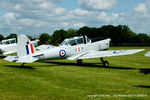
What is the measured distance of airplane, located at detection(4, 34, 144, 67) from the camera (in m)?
12.2

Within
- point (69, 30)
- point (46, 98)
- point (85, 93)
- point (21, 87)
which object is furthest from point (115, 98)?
point (69, 30)

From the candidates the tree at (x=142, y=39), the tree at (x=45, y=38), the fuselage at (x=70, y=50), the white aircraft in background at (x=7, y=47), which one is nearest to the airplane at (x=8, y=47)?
the white aircraft in background at (x=7, y=47)

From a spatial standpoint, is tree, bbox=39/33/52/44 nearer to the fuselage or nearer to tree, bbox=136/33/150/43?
tree, bbox=136/33/150/43

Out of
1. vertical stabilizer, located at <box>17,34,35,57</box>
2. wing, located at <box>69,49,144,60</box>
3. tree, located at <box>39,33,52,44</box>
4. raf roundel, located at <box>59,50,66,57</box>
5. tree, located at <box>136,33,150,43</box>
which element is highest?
tree, located at <box>39,33,52,44</box>

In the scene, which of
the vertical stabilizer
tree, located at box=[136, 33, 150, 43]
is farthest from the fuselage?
tree, located at box=[136, 33, 150, 43]

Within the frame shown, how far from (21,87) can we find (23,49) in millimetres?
5650

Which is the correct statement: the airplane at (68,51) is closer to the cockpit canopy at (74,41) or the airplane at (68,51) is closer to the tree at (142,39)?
the cockpit canopy at (74,41)

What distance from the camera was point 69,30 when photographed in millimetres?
132125

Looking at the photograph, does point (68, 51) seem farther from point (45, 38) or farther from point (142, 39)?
point (45, 38)

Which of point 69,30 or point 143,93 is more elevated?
point 69,30

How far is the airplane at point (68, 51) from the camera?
482 inches

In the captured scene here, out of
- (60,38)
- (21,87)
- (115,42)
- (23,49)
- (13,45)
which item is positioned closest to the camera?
(21,87)

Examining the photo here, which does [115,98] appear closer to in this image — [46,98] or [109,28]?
[46,98]

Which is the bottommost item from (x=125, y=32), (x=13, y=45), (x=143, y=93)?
(x=143, y=93)
